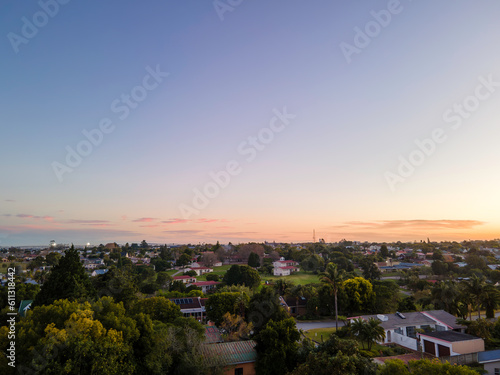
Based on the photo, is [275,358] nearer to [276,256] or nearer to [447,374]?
[447,374]

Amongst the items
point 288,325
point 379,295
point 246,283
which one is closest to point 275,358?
point 288,325

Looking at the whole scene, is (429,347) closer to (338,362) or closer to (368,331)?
(368,331)

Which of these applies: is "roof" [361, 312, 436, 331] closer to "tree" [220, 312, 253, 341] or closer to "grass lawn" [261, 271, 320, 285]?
"tree" [220, 312, 253, 341]

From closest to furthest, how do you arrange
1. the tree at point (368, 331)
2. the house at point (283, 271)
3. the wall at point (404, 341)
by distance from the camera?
the tree at point (368, 331) < the wall at point (404, 341) < the house at point (283, 271)

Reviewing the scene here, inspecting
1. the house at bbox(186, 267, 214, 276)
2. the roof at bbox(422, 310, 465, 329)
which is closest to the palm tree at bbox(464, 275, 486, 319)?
the roof at bbox(422, 310, 465, 329)

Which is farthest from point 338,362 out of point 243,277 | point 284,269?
point 284,269

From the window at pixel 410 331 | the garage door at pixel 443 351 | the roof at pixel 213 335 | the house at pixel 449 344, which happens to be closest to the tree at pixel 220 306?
the roof at pixel 213 335

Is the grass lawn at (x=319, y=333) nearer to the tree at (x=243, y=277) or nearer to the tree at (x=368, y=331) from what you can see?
the tree at (x=368, y=331)
